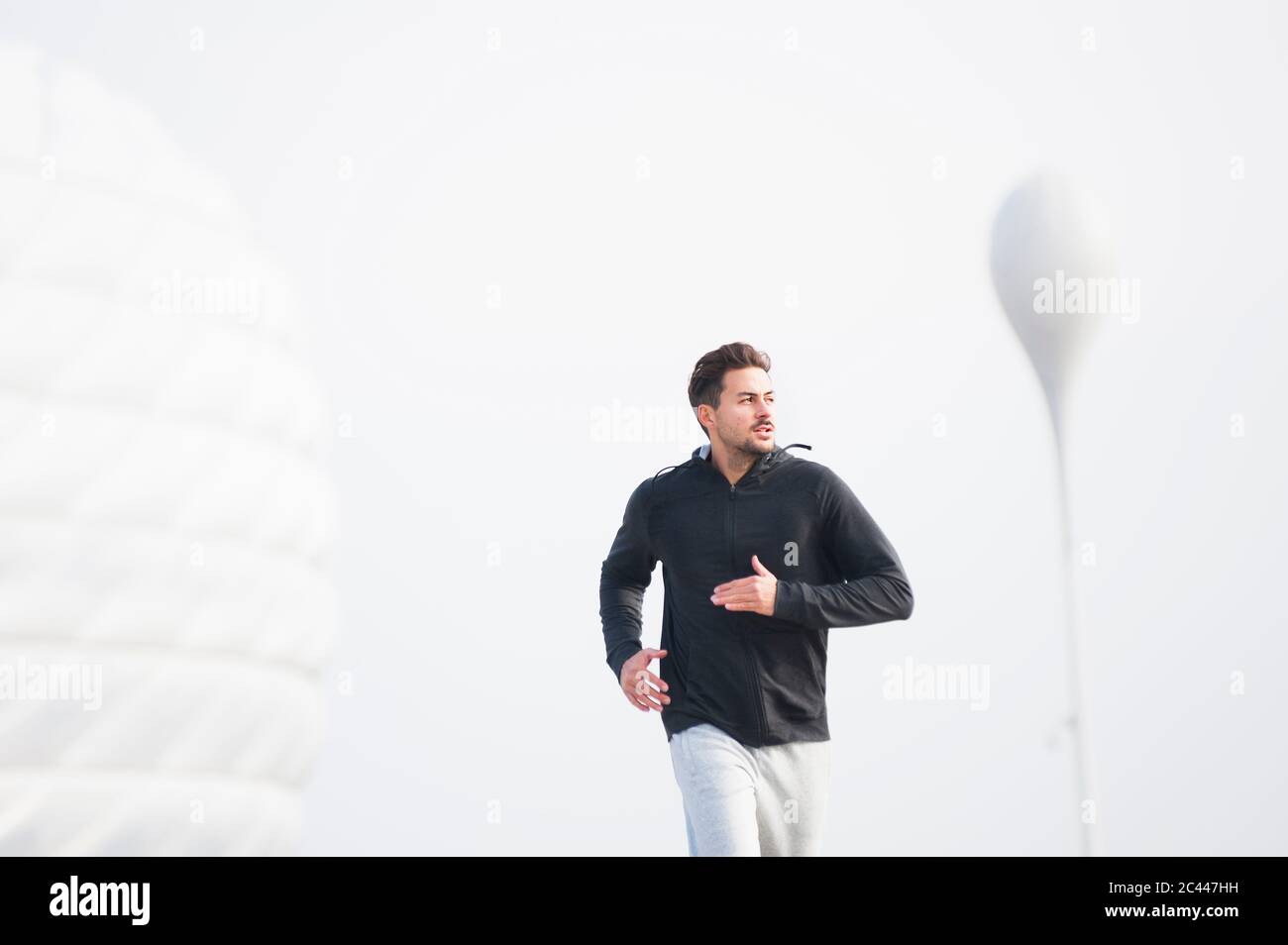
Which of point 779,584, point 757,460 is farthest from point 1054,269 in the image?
point 779,584

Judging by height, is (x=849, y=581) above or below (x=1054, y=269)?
below

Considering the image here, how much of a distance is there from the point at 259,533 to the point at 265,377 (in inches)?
26.1

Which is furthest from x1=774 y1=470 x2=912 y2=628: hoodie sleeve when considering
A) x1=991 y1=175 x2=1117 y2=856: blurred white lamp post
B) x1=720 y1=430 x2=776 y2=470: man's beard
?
x1=991 y1=175 x2=1117 y2=856: blurred white lamp post

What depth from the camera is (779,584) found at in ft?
9.48

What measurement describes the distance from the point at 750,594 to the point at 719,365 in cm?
55

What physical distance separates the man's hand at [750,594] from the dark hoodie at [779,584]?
0.19 feet

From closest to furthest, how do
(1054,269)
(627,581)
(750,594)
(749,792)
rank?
1. (750,594)
2. (749,792)
3. (627,581)
4. (1054,269)

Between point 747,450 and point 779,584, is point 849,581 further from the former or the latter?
point 747,450

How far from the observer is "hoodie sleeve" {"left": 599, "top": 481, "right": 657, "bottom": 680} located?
324 cm

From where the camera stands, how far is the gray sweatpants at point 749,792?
2912 millimetres

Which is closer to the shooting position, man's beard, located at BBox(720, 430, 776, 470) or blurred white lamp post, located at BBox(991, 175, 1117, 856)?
man's beard, located at BBox(720, 430, 776, 470)

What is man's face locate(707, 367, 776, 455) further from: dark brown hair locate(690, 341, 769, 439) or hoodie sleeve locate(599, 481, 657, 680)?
hoodie sleeve locate(599, 481, 657, 680)

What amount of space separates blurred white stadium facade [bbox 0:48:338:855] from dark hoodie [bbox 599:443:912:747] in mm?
2581

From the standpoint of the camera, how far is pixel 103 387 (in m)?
5.16
